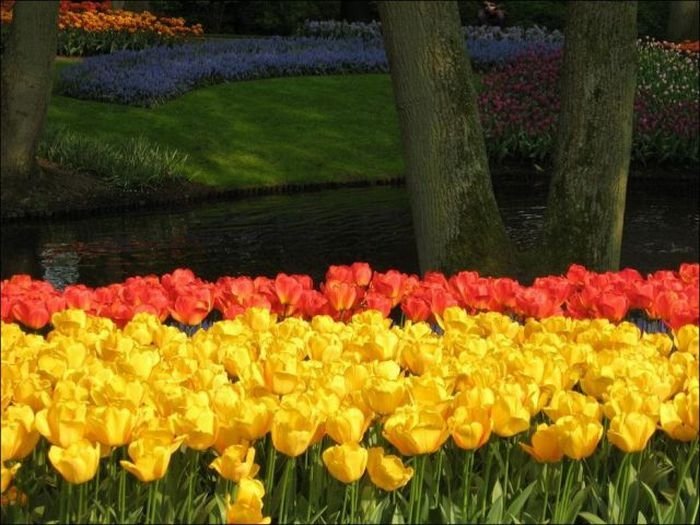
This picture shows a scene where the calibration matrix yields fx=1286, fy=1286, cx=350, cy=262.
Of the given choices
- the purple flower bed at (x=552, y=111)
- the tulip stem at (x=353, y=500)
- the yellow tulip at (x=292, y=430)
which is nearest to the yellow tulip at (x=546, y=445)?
the tulip stem at (x=353, y=500)

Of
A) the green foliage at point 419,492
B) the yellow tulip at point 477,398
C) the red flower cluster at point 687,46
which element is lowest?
the red flower cluster at point 687,46

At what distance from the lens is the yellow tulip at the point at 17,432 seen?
10.3ft

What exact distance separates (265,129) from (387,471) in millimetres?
18890

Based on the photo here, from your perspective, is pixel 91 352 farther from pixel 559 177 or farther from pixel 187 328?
pixel 559 177

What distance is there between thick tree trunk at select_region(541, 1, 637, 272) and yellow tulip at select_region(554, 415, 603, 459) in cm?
578

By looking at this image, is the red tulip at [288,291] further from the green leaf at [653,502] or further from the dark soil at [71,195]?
the dark soil at [71,195]

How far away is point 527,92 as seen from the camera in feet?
78.4

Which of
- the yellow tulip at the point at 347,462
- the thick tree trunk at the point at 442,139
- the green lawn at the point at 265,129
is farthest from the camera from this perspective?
the green lawn at the point at 265,129

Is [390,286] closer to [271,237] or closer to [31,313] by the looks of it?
[31,313]

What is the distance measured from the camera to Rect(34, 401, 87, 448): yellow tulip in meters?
3.15

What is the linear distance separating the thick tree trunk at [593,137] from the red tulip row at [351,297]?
9.59ft

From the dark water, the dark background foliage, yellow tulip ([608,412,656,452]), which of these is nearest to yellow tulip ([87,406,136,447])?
yellow tulip ([608,412,656,452])

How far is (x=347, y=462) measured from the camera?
10.1 ft

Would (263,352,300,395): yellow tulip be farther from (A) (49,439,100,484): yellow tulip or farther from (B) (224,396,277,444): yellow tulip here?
(A) (49,439,100,484): yellow tulip
